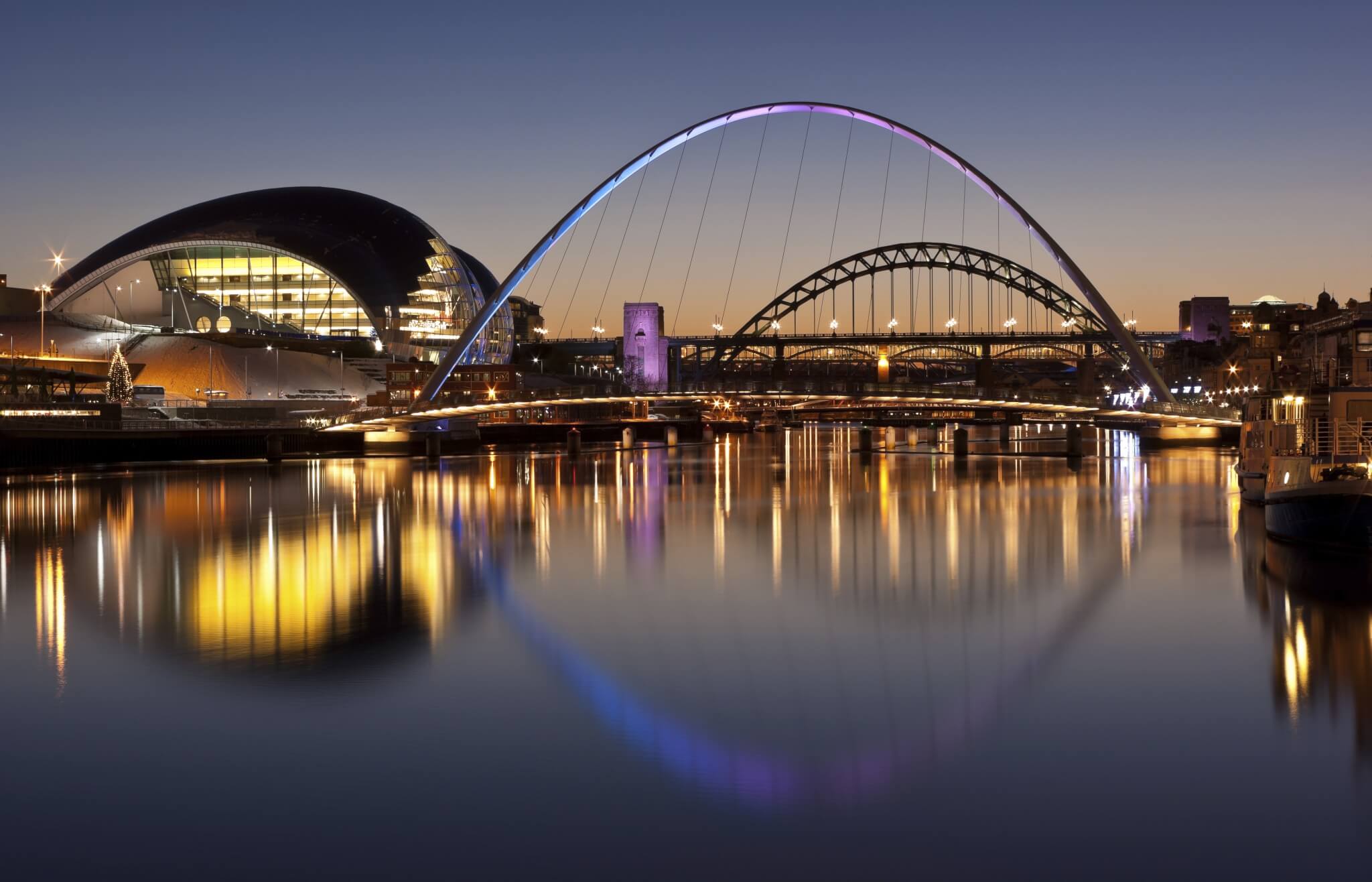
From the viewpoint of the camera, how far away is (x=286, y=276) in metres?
122

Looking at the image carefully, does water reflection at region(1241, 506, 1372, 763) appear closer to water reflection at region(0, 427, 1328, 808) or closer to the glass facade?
water reflection at region(0, 427, 1328, 808)

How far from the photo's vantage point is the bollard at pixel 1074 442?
83.6 metres

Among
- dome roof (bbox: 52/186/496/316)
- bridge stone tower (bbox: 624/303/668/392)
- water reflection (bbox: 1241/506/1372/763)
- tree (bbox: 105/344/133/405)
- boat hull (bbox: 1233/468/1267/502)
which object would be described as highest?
dome roof (bbox: 52/186/496/316)

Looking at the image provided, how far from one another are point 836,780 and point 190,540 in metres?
24.7

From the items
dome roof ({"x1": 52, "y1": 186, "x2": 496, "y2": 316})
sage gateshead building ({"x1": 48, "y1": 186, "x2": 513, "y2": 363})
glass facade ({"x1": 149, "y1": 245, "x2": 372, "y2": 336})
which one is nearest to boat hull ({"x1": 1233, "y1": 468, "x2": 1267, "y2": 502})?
sage gateshead building ({"x1": 48, "y1": 186, "x2": 513, "y2": 363})

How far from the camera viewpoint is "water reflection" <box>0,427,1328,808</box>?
15039 millimetres

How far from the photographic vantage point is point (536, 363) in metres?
157

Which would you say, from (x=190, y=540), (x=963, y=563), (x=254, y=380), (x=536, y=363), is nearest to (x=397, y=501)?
(x=190, y=540)

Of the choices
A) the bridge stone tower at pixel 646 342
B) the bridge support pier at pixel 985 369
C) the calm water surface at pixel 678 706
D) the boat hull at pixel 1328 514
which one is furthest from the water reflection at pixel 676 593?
the bridge stone tower at pixel 646 342

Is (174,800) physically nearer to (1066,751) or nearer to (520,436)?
(1066,751)

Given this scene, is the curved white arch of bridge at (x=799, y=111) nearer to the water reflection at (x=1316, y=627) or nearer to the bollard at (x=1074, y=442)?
the bollard at (x=1074, y=442)

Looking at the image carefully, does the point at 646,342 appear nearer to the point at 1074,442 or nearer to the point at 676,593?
the point at 1074,442

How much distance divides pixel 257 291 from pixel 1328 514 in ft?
355

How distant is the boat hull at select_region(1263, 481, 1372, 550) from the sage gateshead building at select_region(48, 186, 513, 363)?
9009 cm
